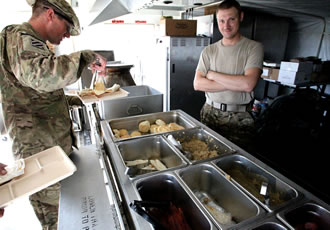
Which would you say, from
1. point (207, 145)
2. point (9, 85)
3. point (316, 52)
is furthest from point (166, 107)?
point (316, 52)

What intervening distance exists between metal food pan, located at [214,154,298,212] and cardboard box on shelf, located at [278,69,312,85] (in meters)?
2.96

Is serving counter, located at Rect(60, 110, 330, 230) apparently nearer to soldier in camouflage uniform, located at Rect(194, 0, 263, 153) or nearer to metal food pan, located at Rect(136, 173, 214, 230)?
metal food pan, located at Rect(136, 173, 214, 230)

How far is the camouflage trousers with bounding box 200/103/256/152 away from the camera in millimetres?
1788

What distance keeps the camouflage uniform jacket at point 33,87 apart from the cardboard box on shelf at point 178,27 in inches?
94.3

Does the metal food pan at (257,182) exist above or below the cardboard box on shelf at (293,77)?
below

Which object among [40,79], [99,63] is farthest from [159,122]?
[40,79]

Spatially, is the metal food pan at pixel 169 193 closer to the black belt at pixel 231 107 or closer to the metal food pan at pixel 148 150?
the metal food pan at pixel 148 150

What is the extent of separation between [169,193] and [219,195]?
260mm

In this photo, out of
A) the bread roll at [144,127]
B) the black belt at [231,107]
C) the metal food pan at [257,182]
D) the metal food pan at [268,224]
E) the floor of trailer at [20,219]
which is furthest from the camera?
the floor of trailer at [20,219]

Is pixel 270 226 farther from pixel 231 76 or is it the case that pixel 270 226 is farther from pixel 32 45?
pixel 32 45

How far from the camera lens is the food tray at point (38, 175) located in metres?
0.84

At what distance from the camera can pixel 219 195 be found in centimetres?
101

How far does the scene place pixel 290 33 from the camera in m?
4.62

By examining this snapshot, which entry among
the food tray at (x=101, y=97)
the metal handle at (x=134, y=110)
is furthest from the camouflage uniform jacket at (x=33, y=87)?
the metal handle at (x=134, y=110)
